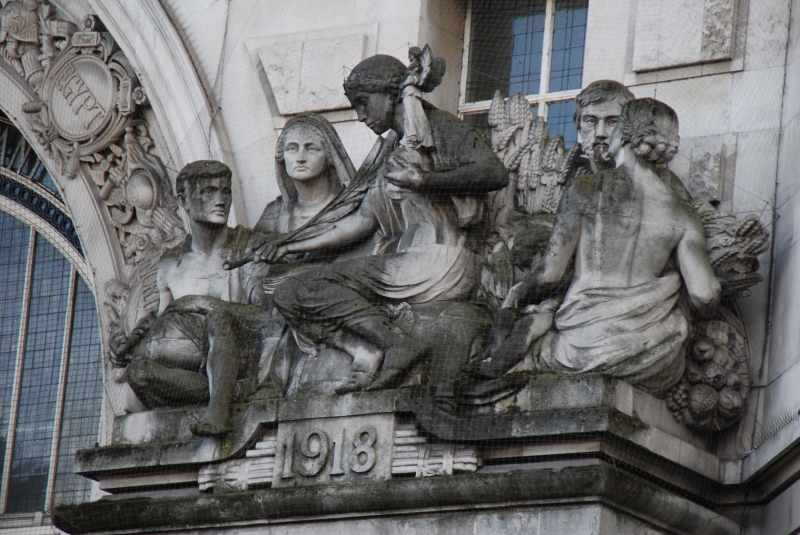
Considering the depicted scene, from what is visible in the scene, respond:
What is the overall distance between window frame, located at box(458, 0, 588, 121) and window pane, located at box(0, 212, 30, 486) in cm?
398

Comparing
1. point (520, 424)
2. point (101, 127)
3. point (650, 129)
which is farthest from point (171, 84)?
point (520, 424)

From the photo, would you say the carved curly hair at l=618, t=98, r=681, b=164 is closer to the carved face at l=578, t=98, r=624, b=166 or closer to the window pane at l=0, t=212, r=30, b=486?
the carved face at l=578, t=98, r=624, b=166

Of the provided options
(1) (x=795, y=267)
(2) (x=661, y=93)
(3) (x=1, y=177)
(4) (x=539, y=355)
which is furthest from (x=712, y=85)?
(3) (x=1, y=177)

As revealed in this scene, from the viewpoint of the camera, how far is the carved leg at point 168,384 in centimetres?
1092

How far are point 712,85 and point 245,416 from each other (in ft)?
11.6

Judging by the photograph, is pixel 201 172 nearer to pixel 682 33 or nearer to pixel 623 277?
pixel 623 277

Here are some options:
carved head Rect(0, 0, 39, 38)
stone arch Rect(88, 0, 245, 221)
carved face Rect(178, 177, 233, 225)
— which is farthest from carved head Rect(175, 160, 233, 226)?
carved head Rect(0, 0, 39, 38)

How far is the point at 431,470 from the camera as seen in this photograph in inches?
390

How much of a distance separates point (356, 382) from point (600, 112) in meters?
2.22

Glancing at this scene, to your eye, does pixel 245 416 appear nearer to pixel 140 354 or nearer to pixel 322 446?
pixel 322 446

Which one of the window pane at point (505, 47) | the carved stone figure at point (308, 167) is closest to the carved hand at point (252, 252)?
the carved stone figure at point (308, 167)

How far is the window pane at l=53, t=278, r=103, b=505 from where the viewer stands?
13531mm

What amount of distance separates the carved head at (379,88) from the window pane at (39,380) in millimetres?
4208

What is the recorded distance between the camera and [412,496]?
986cm
